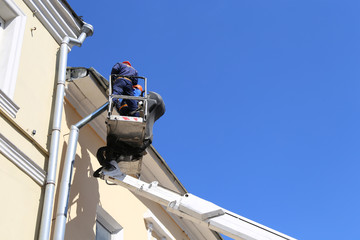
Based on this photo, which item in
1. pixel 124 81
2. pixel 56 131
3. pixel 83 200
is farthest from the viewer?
pixel 124 81

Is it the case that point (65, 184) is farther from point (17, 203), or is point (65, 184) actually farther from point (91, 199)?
point (91, 199)

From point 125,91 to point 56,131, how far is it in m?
1.44

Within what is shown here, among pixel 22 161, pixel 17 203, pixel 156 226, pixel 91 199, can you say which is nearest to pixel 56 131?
pixel 22 161

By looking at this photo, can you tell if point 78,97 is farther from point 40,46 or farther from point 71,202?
point 71,202

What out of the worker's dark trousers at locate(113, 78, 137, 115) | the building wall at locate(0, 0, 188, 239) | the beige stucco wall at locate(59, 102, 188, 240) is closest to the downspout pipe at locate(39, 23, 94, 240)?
the building wall at locate(0, 0, 188, 239)

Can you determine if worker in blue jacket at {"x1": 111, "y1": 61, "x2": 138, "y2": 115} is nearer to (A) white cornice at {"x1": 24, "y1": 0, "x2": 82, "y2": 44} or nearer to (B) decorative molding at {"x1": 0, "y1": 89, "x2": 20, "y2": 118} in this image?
(A) white cornice at {"x1": 24, "y1": 0, "x2": 82, "y2": 44}

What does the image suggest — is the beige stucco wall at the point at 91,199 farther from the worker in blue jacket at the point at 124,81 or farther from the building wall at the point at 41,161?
the worker in blue jacket at the point at 124,81

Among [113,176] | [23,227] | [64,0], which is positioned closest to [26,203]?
[23,227]

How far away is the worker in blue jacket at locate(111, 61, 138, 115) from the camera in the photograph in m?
9.01

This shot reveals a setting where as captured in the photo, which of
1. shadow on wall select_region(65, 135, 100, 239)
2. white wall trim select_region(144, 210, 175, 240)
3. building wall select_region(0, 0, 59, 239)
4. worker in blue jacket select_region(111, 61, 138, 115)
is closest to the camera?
building wall select_region(0, 0, 59, 239)

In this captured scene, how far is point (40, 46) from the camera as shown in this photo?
9039 mm

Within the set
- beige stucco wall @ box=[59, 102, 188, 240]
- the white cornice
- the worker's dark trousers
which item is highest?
the white cornice

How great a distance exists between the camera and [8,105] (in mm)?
7617

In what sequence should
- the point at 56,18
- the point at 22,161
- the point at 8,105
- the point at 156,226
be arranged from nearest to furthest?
the point at 22,161
the point at 8,105
the point at 56,18
the point at 156,226
